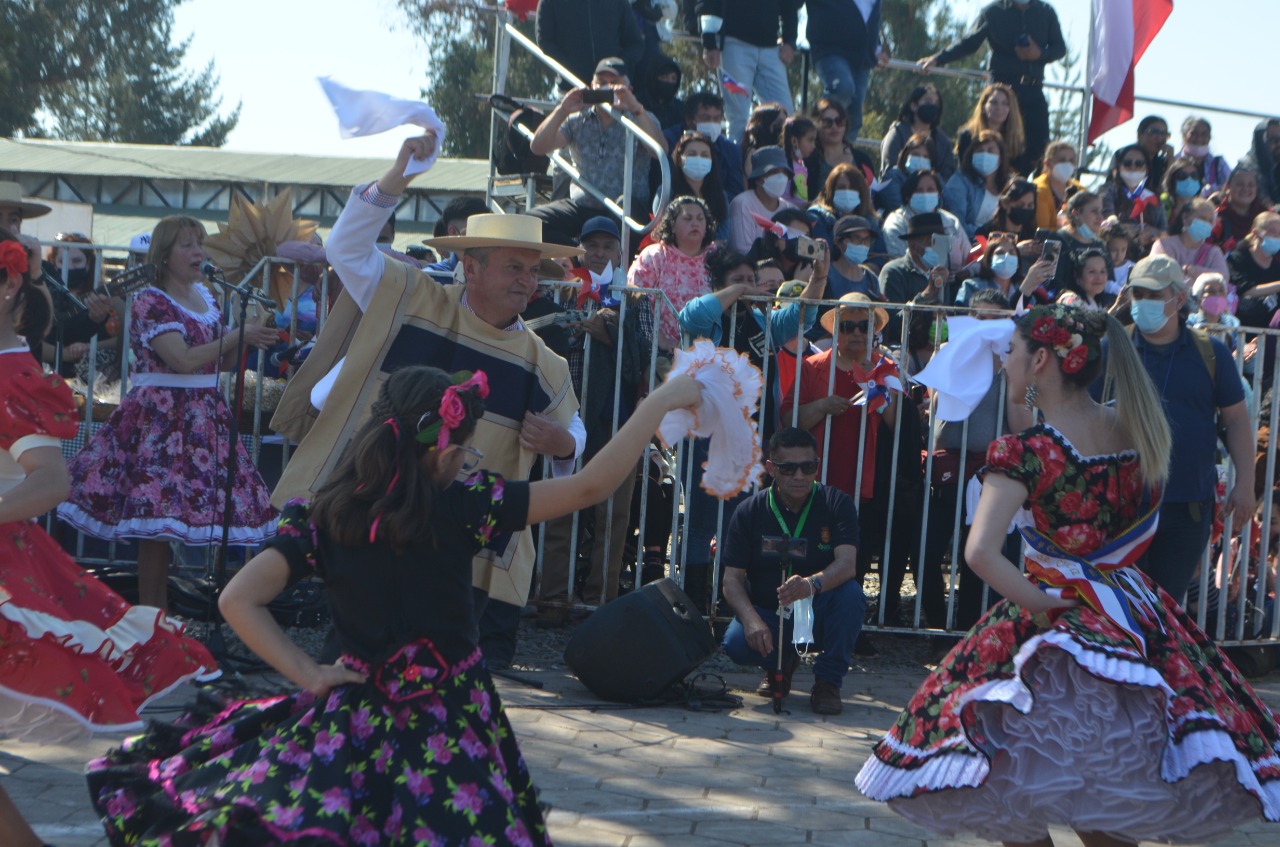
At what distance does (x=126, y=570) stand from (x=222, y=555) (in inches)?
55.1

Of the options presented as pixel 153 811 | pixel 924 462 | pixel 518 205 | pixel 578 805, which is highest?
pixel 518 205

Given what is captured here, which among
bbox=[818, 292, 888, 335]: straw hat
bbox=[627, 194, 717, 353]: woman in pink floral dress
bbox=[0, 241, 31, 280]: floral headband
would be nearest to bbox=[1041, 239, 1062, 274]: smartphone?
bbox=[818, 292, 888, 335]: straw hat

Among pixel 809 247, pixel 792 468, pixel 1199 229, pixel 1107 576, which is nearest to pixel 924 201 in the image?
pixel 1199 229

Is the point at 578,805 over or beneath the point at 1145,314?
beneath

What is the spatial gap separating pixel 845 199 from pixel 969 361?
5.83m

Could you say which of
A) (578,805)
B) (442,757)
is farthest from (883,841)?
(442,757)

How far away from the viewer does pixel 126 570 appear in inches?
289

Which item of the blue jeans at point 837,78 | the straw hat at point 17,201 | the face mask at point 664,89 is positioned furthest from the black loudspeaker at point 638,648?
the blue jeans at point 837,78

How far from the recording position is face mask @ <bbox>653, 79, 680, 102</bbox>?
10.5 meters

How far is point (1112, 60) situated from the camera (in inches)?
538

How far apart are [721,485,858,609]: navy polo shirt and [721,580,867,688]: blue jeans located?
14 cm

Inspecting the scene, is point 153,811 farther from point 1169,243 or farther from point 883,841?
point 1169,243

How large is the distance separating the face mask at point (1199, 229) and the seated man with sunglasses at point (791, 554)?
5.59 meters

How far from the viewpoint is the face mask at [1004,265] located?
30.3 ft
